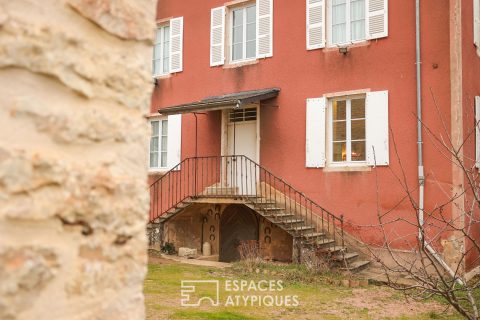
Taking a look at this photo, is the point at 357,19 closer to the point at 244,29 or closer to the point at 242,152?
the point at 244,29

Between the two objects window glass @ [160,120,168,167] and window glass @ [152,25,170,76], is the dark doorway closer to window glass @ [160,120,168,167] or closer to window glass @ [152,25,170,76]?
window glass @ [160,120,168,167]

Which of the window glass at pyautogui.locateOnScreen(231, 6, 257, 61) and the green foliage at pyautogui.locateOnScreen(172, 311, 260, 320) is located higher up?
the window glass at pyautogui.locateOnScreen(231, 6, 257, 61)

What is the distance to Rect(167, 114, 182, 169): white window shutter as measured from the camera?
12875 mm

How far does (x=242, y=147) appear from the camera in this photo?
1198 cm

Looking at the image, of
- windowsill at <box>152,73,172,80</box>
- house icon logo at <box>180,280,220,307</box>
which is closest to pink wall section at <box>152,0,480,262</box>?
windowsill at <box>152,73,172,80</box>

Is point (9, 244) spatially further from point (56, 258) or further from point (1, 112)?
point (1, 112)

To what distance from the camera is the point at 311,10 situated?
10.8 metres

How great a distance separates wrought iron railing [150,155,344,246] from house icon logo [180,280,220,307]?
2333 millimetres

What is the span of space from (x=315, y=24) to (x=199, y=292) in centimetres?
667

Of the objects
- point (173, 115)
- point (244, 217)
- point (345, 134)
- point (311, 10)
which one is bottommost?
point (244, 217)

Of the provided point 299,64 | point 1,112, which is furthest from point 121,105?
point 299,64

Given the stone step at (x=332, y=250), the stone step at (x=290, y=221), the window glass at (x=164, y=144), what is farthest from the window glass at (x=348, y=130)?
the window glass at (x=164, y=144)

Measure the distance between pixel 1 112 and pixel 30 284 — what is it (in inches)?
16.2

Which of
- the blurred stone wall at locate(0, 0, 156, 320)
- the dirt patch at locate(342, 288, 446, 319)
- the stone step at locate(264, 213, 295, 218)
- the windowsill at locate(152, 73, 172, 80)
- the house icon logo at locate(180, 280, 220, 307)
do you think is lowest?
the dirt patch at locate(342, 288, 446, 319)
